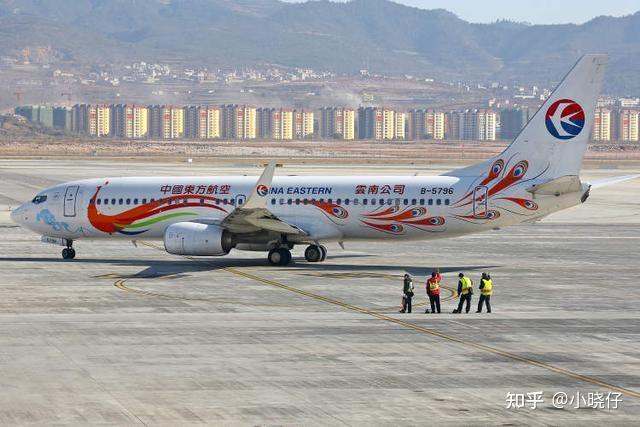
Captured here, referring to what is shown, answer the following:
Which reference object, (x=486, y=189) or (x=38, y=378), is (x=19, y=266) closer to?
(x=486, y=189)

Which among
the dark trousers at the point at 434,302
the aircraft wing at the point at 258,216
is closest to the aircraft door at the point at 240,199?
the aircraft wing at the point at 258,216

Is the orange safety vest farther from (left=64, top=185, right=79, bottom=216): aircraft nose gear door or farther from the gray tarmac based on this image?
(left=64, top=185, right=79, bottom=216): aircraft nose gear door

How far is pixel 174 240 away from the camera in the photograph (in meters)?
51.7

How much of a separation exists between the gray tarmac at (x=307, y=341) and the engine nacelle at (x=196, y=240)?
2.89 feet

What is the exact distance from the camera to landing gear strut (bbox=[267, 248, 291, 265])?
53.1 meters

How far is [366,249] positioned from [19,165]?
113 meters

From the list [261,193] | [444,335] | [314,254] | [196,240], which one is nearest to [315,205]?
[314,254]

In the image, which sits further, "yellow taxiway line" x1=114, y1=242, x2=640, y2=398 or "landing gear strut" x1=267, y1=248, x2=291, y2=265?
"landing gear strut" x1=267, y1=248, x2=291, y2=265

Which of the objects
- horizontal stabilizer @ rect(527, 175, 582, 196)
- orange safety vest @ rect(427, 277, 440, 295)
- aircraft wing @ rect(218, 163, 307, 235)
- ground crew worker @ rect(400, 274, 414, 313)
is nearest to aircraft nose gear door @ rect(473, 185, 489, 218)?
horizontal stabilizer @ rect(527, 175, 582, 196)

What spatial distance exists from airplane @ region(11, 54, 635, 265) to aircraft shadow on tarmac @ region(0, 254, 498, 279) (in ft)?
2.69

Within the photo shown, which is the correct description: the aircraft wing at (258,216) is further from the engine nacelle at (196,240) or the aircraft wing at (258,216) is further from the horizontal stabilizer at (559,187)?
the horizontal stabilizer at (559,187)

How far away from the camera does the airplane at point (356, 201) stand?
5081 centimetres

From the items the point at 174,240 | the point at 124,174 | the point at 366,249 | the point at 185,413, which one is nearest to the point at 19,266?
the point at 174,240

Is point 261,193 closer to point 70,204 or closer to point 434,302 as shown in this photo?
point 70,204
